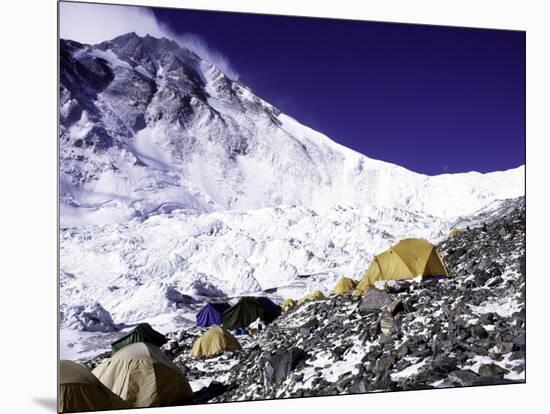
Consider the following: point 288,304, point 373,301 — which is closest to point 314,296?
point 288,304

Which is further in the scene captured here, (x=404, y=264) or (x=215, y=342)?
(x=404, y=264)

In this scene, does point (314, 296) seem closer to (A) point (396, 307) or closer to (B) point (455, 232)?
(A) point (396, 307)

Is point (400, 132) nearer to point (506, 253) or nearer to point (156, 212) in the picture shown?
point (506, 253)

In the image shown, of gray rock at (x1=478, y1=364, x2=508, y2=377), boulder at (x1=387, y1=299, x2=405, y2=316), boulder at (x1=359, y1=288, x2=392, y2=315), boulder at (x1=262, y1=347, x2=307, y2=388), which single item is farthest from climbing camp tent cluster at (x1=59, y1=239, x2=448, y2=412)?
gray rock at (x1=478, y1=364, x2=508, y2=377)

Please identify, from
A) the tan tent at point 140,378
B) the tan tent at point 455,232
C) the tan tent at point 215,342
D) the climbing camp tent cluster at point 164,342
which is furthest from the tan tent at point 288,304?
the tan tent at point 455,232

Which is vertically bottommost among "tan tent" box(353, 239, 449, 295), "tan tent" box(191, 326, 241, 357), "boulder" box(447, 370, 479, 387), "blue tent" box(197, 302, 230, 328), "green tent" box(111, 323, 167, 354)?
"boulder" box(447, 370, 479, 387)

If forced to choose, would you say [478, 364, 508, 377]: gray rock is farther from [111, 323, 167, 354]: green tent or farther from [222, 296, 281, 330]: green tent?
[111, 323, 167, 354]: green tent

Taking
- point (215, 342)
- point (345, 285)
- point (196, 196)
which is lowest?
point (215, 342)

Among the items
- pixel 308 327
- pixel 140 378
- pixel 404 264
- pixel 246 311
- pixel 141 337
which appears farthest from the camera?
pixel 404 264
